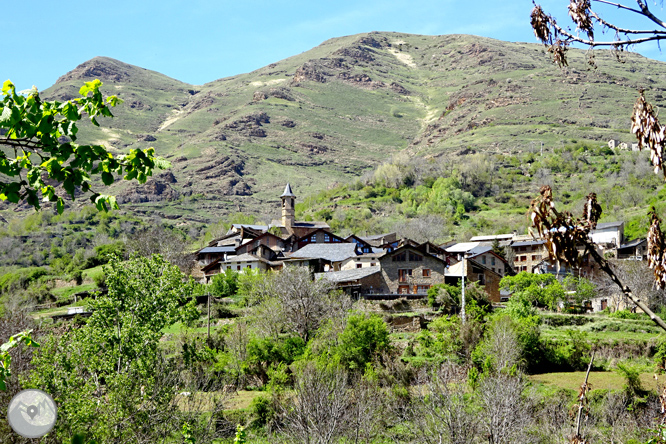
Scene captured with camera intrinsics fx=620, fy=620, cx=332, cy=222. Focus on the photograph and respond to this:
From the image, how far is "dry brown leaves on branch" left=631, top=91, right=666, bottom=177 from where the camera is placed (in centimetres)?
505

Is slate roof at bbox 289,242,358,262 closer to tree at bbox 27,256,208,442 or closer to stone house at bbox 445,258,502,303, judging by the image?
stone house at bbox 445,258,502,303

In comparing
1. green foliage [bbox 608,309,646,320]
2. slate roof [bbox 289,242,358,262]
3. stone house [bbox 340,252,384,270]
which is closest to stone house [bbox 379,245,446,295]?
stone house [bbox 340,252,384,270]

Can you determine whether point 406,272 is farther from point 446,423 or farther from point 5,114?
point 5,114

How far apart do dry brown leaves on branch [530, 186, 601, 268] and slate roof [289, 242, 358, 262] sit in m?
58.6

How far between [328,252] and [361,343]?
1203 inches

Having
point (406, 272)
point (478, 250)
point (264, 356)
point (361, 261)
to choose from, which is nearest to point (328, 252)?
point (361, 261)

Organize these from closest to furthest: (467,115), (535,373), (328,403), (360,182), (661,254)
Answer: (661,254), (328,403), (535,373), (360,182), (467,115)

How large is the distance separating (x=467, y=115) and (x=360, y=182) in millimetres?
76901

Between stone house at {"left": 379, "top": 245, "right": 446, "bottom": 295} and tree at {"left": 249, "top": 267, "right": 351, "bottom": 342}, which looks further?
stone house at {"left": 379, "top": 245, "right": 446, "bottom": 295}

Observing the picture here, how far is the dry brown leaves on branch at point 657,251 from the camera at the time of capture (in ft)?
18.3

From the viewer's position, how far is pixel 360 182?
135250 mm

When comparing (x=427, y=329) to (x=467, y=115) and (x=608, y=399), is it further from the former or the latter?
(x=467, y=115)

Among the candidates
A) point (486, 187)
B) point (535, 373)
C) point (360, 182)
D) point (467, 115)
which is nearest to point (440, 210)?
point (486, 187)

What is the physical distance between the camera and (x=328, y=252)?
6650 centimetres
